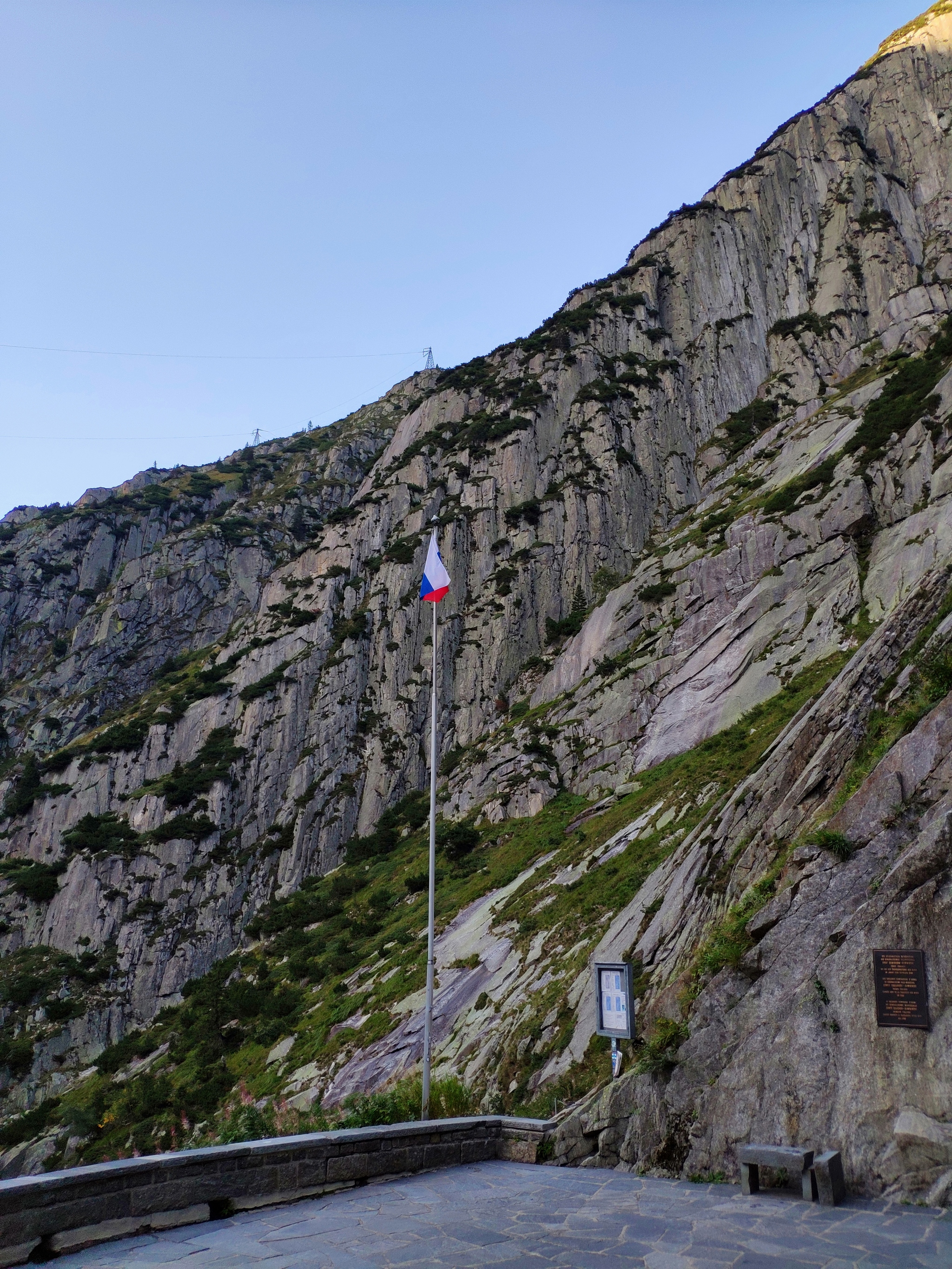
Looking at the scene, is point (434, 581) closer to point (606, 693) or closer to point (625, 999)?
point (625, 999)

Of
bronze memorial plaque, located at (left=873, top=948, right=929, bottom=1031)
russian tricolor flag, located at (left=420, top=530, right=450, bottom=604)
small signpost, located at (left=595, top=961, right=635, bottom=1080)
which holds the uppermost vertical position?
russian tricolor flag, located at (left=420, top=530, right=450, bottom=604)

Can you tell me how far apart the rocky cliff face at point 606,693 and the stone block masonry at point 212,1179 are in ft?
5.78

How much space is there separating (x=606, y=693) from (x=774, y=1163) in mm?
29779

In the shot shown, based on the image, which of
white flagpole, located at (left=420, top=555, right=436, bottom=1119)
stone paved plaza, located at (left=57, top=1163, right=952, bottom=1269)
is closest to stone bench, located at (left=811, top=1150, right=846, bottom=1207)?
stone paved plaza, located at (left=57, top=1163, right=952, bottom=1269)

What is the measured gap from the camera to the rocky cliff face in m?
9.31

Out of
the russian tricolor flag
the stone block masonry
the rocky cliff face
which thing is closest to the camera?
the stone block masonry

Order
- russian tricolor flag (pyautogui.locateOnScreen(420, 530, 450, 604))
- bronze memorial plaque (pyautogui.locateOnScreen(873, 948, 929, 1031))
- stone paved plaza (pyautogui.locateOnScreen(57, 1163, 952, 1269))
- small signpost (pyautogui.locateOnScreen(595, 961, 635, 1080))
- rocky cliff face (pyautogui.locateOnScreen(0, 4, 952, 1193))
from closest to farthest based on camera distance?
1. stone paved plaza (pyautogui.locateOnScreen(57, 1163, 952, 1269))
2. bronze memorial plaque (pyautogui.locateOnScreen(873, 948, 929, 1031))
3. rocky cliff face (pyautogui.locateOnScreen(0, 4, 952, 1193))
4. small signpost (pyautogui.locateOnScreen(595, 961, 635, 1080))
5. russian tricolor flag (pyautogui.locateOnScreen(420, 530, 450, 604))

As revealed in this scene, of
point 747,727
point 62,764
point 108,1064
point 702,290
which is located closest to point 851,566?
point 747,727

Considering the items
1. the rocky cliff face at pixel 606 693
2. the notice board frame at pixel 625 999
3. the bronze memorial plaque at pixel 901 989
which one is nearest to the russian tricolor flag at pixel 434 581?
the rocky cliff face at pixel 606 693

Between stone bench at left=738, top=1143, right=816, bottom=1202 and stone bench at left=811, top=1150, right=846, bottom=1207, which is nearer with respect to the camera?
stone bench at left=811, top=1150, right=846, bottom=1207

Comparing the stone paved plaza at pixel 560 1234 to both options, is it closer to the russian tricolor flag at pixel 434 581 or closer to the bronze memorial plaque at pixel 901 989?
the bronze memorial plaque at pixel 901 989

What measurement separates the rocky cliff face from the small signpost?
1.57ft

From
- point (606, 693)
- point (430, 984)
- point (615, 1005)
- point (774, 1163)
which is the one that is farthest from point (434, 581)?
point (606, 693)

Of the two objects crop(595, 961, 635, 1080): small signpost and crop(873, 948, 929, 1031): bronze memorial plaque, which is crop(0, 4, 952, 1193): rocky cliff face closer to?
crop(873, 948, 929, 1031): bronze memorial plaque
